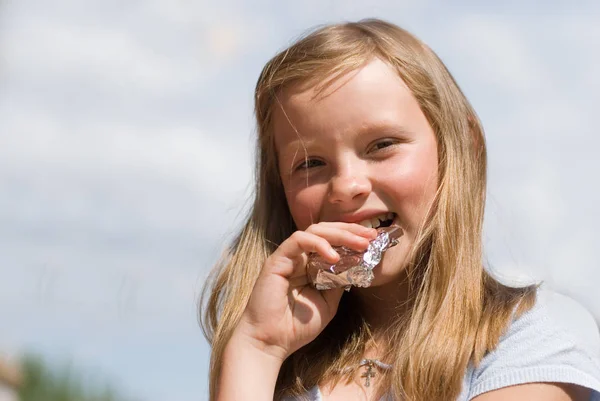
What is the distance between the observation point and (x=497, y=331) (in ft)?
8.04

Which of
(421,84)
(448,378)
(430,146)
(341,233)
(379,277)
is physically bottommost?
(448,378)

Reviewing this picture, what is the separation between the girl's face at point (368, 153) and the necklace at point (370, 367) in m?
0.25

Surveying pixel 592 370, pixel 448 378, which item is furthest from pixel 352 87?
pixel 592 370

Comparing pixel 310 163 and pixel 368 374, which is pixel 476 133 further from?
pixel 368 374

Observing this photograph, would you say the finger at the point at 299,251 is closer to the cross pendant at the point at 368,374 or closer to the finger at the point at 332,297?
the finger at the point at 332,297

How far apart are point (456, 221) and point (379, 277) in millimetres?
289

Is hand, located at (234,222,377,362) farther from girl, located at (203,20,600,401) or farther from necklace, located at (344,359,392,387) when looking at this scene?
necklace, located at (344,359,392,387)

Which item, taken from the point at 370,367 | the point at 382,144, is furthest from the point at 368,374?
the point at 382,144

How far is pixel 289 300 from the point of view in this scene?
2.61 meters

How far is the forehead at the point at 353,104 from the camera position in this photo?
252 centimetres

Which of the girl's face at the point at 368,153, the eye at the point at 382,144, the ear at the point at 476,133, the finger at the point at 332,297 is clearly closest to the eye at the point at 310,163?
the girl's face at the point at 368,153

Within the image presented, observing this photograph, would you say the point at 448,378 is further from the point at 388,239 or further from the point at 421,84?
the point at 421,84

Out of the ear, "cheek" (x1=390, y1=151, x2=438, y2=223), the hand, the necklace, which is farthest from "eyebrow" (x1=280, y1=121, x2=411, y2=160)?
the necklace

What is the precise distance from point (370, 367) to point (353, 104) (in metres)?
0.80
